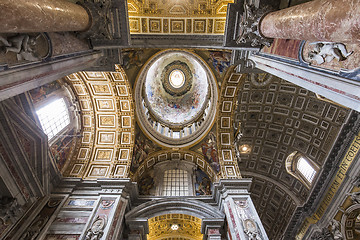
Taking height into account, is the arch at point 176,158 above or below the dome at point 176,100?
below

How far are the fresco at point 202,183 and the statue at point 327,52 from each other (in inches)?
458

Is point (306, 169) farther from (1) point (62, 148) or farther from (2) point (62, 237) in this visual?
(1) point (62, 148)

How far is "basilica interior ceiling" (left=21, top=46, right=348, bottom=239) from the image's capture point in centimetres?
1221

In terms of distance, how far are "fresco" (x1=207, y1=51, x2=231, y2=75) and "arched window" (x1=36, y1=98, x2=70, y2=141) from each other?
1025 centimetres

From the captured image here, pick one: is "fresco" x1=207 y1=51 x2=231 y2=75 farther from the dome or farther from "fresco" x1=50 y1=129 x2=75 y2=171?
"fresco" x1=50 y1=129 x2=75 y2=171

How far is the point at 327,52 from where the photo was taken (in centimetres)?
362

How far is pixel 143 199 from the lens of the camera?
38.7ft

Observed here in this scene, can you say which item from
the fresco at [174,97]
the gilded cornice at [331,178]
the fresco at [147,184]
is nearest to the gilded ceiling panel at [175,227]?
the fresco at [147,184]

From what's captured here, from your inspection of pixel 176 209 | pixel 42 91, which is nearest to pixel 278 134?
pixel 176 209

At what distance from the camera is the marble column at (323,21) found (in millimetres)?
2639

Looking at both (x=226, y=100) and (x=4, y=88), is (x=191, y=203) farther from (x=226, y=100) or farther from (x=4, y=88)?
(x=4, y=88)

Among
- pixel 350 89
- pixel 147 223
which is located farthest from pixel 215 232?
pixel 350 89

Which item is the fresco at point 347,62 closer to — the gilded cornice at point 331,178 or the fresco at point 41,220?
the gilded cornice at point 331,178

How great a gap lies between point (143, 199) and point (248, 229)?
6371 millimetres
